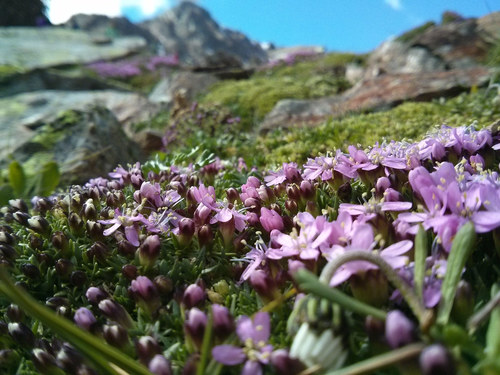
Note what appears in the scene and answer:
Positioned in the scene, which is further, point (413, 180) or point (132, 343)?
point (413, 180)

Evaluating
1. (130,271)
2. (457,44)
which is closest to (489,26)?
(457,44)

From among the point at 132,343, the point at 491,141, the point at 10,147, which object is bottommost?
the point at 132,343

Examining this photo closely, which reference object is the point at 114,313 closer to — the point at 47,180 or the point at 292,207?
the point at 292,207

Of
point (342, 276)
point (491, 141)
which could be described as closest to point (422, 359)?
point (342, 276)

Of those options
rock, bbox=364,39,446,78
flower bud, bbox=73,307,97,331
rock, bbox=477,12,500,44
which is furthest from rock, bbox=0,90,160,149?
rock, bbox=477,12,500,44

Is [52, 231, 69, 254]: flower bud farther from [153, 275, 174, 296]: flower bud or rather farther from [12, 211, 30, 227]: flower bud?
[153, 275, 174, 296]: flower bud

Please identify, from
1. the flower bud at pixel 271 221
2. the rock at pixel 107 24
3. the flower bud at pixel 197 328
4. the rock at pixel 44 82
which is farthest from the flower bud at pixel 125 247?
the rock at pixel 107 24

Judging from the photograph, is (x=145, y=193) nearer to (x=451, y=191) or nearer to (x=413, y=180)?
(x=413, y=180)
